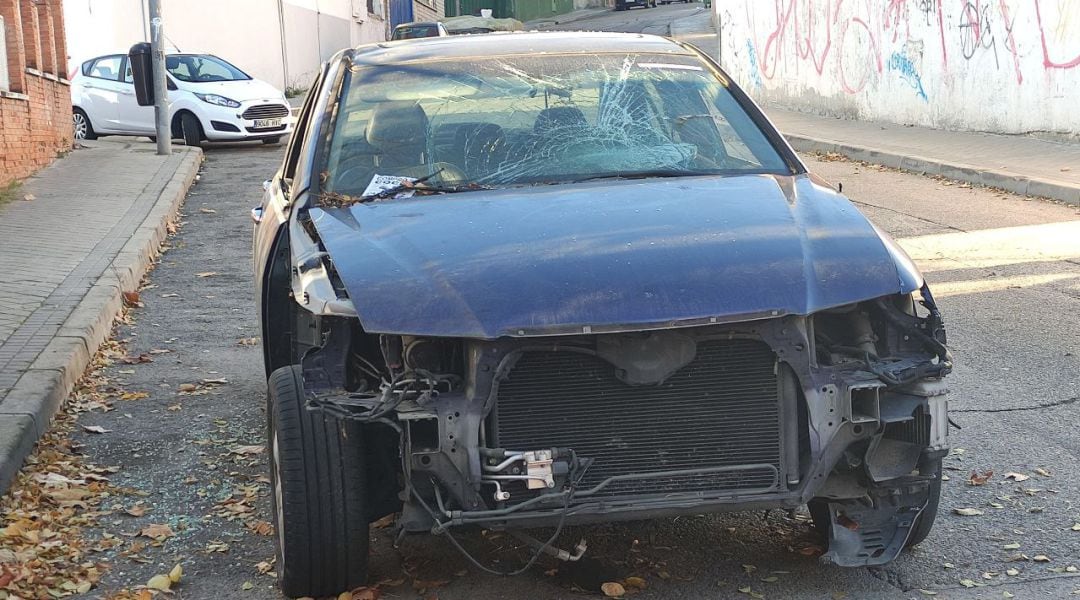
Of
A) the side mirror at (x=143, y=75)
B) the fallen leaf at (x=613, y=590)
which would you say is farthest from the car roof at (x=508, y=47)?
the side mirror at (x=143, y=75)

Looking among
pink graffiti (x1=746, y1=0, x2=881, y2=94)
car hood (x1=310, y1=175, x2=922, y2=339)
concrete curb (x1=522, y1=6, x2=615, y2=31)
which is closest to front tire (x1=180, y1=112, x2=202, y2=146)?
pink graffiti (x1=746, y1=0, x2=881, y2=94)

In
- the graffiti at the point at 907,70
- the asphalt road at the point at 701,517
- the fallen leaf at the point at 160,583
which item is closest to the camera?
the asphalt road at the point at 701,517

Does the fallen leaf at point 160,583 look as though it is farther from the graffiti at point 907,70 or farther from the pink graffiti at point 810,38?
the pink graffiti at point 810,38

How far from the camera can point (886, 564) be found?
411cm

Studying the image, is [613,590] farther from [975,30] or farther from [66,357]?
[975,30]

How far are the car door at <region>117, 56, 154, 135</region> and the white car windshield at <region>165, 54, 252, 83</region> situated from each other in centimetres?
66

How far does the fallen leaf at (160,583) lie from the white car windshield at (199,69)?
18.1m

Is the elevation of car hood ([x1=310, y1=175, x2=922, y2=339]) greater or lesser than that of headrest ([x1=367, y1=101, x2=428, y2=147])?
lesser

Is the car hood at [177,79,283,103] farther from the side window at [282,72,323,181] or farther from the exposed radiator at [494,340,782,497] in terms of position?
the exposed radiator at [494,340,782,497]

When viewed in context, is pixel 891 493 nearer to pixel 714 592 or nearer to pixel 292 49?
pixel 714 592

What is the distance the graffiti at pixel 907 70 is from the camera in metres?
18.8

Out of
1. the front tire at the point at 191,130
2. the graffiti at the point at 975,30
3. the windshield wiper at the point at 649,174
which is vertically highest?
the graffiti at the point at 975,30

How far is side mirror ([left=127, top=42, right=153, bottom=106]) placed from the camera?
948 cm

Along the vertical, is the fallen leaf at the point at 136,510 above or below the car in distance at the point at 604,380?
below
